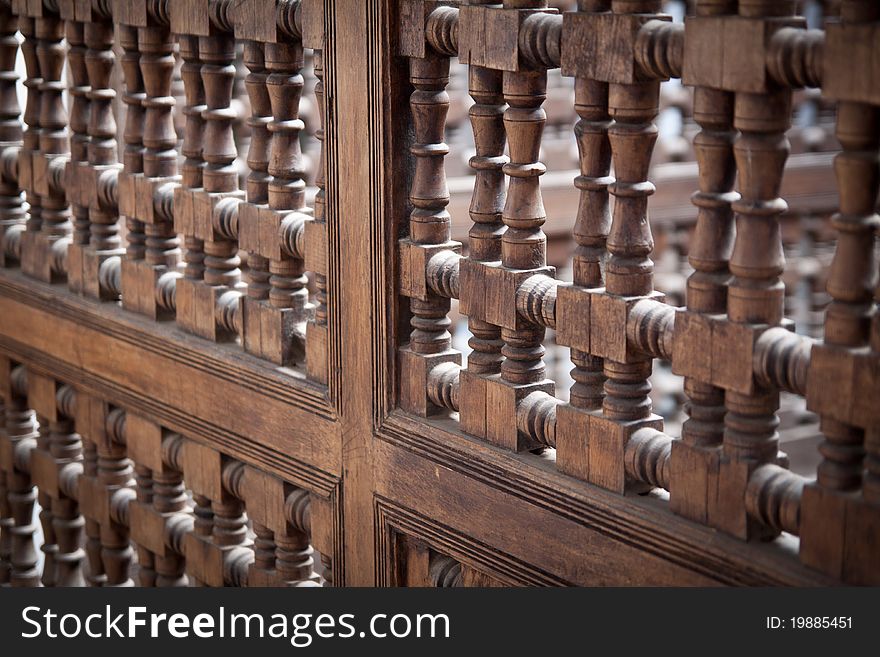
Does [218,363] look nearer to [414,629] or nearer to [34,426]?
[414,629]

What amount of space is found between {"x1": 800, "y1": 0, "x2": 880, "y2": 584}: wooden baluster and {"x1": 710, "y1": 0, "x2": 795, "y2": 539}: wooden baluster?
75mm

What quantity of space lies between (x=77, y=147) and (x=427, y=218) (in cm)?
94

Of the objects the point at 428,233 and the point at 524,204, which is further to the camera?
the point at 428,233

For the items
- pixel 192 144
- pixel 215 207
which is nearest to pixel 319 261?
pixel 215 207

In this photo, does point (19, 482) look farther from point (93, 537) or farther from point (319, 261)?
point (319, 261)

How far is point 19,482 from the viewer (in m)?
2.85

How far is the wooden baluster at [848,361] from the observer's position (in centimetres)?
125

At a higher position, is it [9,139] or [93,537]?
[9,139]

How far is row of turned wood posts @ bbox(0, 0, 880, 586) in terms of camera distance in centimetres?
135

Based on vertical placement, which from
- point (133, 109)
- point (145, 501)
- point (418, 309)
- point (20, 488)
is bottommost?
point (20, 488)

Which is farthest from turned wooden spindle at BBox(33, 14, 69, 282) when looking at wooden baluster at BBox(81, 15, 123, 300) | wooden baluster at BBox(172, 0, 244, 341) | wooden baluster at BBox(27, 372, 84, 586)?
wooden baluster at BBox(172, 0, 244, 341)

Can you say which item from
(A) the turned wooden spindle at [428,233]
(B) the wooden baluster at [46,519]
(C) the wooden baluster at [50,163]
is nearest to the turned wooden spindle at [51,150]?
(C) the wooden baluster at [50,163]

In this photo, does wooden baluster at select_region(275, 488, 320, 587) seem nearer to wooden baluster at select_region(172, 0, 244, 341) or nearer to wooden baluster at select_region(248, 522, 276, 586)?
wooden baluster at select_region(248, 522, 276, 586)

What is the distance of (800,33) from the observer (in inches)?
50.3
